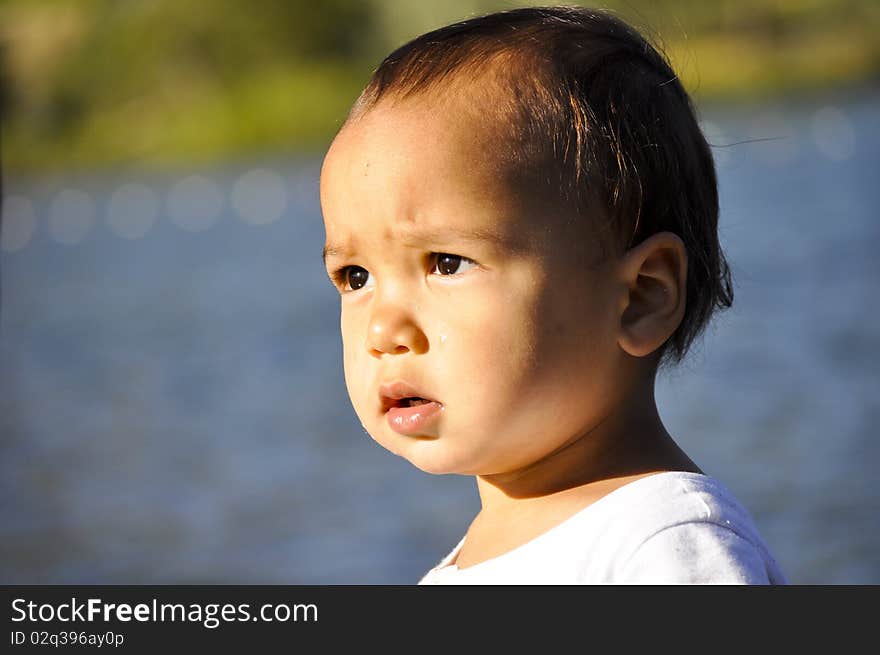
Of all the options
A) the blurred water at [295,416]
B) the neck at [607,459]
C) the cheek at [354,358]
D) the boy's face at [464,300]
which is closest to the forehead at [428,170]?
the boy's face at [464,300]

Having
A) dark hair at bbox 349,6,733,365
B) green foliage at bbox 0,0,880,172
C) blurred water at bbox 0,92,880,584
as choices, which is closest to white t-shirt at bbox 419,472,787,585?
dark hair at bbox 349,6,733,365

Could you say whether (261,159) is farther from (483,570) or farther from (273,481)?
(483,570)

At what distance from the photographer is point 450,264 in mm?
1421

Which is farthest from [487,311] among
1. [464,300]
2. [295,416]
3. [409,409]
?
[295,416]

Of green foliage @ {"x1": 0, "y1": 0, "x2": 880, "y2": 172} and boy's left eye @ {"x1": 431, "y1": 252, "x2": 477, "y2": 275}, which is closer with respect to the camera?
boy's left eye @ {"x1": 431, "y1": 252, "x2": 477, "y2": 275}

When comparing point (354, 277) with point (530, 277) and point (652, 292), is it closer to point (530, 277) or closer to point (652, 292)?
point (530, 277)

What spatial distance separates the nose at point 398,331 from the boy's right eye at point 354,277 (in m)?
0.08

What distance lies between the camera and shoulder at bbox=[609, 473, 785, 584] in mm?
1273

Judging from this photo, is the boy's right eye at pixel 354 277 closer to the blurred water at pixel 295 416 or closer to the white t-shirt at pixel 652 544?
the white t-shirt at pixel 652 544

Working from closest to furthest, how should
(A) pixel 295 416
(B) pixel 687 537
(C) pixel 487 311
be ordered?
(B) pixel 687 537 < (C) pixel 487 311 < (A) pixel 295 416

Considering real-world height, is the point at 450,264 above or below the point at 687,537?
above

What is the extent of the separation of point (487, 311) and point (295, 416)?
6.41 metres

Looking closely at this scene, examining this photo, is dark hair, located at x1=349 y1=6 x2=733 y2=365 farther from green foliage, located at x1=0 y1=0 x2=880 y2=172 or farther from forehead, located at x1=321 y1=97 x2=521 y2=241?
green foliage, located at x1=0 y1=0 x2=880 y2=172

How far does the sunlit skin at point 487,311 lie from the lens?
1.41m
